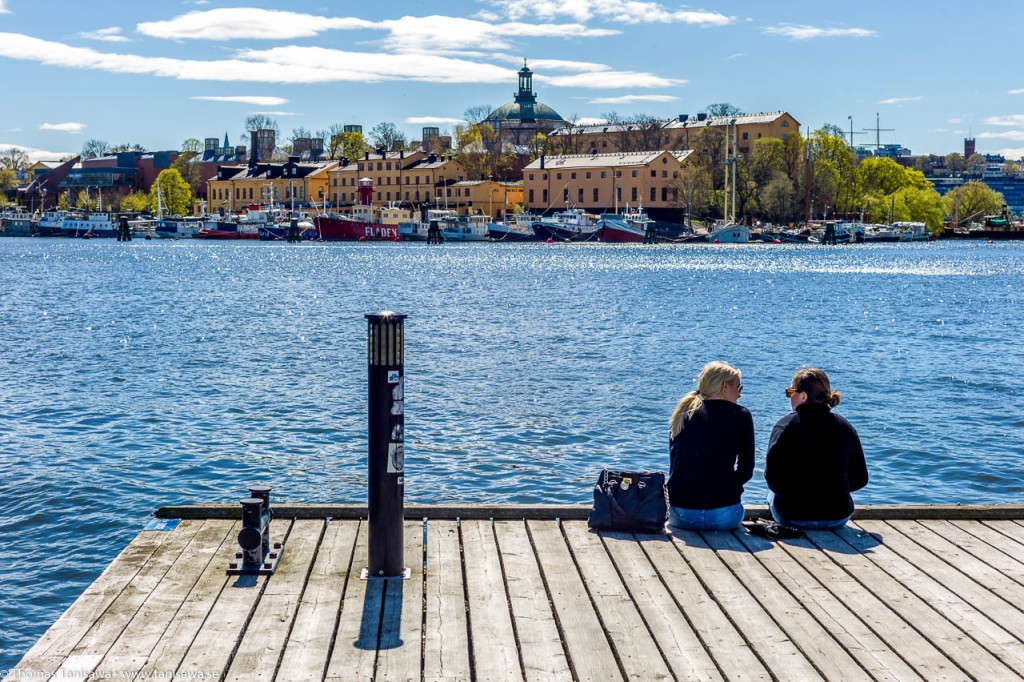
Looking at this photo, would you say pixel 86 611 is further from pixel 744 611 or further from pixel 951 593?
pixel 951 593

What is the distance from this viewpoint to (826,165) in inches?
5369

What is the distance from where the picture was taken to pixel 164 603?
6.01 metres

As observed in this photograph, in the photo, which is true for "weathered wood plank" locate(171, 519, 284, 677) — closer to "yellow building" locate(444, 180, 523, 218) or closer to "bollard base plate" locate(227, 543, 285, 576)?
"bollard base plate" locate(227, 543, 285, 576)

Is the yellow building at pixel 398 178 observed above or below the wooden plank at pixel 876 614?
above

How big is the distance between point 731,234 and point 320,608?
124 meters

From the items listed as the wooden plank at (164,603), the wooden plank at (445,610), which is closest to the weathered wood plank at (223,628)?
the wooden plank at (164,603)

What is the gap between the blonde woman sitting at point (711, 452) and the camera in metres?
7.20

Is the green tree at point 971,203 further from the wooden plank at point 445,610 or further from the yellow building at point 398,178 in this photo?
the wooden plank at point 445,610

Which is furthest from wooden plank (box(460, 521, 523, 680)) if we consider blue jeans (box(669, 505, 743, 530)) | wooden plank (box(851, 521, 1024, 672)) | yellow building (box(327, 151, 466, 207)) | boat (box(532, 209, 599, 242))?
yellow building (box(327, 151, 466, 207))

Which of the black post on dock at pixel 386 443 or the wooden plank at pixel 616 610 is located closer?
the wooden plank at pixel 616 610

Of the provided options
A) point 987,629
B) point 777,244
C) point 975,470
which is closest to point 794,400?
point 987,629

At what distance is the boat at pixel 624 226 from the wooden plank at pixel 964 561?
119458mm

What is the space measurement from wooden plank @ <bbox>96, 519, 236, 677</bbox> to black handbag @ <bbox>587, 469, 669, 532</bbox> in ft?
7.82

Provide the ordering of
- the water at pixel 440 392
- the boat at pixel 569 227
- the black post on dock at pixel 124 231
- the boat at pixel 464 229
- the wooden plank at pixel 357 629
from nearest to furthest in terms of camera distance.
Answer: the wooden plank at pixel 357 629
the water at pixel 440 392
the boat at pixel 569 227
the boat at pixel 464 229
the black post on dock at pixel 124 231
